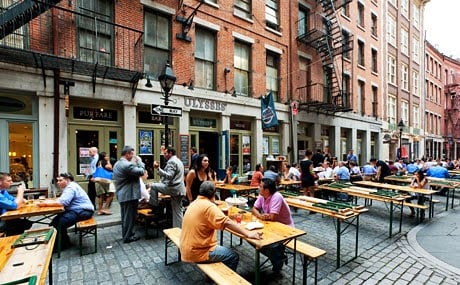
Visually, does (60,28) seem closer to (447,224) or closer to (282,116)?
(282,116)

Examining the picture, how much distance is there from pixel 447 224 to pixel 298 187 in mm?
4586

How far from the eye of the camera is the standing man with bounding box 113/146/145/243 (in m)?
5.18

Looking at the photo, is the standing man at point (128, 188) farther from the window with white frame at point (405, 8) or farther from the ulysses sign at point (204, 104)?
the window with white frame at point (405, 8)

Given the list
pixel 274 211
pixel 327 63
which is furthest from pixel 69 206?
pixel 327 63

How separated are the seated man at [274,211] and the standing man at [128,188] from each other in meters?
2.60

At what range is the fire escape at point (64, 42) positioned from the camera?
6.36 meters

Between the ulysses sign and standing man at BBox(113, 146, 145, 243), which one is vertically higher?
the ulysses sign

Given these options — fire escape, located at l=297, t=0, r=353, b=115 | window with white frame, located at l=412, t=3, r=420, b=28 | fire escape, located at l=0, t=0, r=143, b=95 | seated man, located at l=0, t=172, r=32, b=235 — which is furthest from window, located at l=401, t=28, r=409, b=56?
seated man, located at l=0, t=172, r=32, b=235

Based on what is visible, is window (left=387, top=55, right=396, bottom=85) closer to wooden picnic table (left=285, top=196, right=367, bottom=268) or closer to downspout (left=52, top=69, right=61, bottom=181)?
wooden picnic table (left=285, top=196, right=367, bottom=268)

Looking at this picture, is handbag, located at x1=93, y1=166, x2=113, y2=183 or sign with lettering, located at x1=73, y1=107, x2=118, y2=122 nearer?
handbag, located at x1=93, y1=166, x2=113, y2=183

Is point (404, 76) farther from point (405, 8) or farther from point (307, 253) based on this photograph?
point (307, 253)

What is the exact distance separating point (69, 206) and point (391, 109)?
998 inches

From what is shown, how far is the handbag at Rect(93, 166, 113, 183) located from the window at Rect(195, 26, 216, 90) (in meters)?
5.25

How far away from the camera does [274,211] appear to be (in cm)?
401
